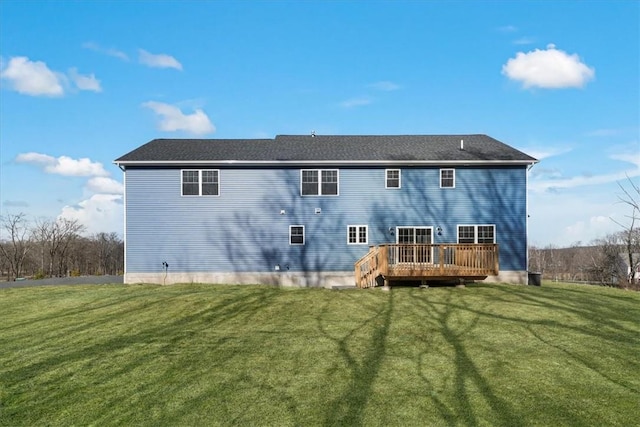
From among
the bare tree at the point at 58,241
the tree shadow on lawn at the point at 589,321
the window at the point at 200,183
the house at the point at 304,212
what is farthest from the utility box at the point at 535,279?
the bare tree at the point at 58,241

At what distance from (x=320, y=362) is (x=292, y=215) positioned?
1287 cm

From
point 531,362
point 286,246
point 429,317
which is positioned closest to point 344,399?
point 531,362

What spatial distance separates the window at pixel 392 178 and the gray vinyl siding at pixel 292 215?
24cm

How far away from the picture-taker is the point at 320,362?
8398mm

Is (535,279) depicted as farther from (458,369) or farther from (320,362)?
(320,362)

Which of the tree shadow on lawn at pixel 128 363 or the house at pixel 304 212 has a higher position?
the house at pixel 304 212

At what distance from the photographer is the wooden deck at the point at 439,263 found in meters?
16.8

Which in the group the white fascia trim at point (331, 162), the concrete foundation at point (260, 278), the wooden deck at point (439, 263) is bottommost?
the concrete foundation at point (260, 278)

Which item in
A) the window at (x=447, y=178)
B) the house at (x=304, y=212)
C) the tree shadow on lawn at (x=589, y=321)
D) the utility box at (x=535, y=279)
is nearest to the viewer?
the tree shadow on lawn at (x=589, y=321)

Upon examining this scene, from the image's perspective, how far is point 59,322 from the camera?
11891 mm

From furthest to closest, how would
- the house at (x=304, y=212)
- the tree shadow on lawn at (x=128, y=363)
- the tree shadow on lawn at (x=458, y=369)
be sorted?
1. the house at (x=304, y=212)
2. the tree shadow on lawn at (x=128, y=363)
3. the tree shadow on lawn at (x=458, y=369)

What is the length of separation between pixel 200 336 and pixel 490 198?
15.4 m

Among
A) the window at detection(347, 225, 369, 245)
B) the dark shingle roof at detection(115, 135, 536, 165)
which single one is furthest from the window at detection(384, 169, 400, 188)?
the window at detection(347, 225, 369, 245)

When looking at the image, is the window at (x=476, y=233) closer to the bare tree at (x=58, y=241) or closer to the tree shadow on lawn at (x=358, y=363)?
the tree shadow on lawn at (x=358, y=363)
